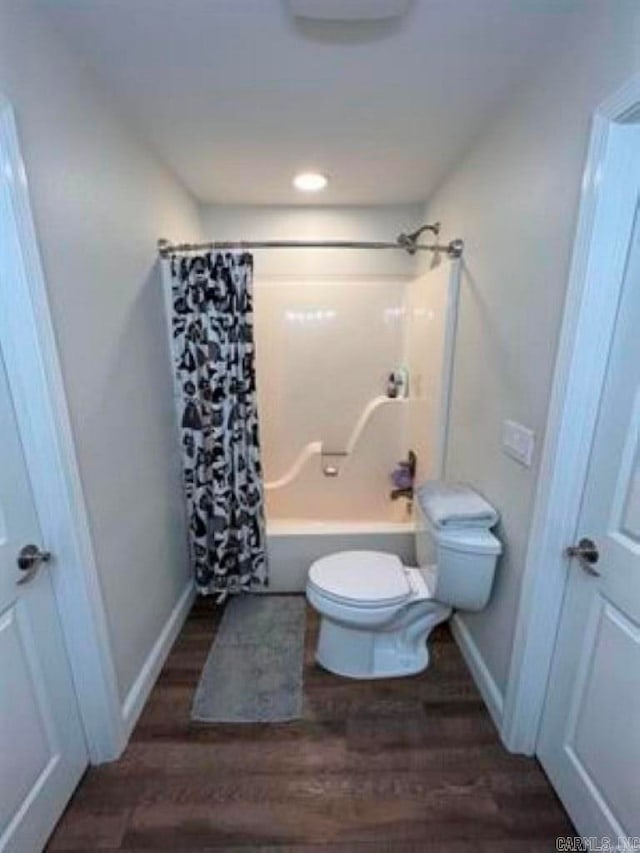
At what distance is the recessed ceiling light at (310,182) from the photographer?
221 centimetres

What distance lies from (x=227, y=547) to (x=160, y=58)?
1.93 metres

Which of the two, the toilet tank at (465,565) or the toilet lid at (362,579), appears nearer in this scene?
the toilet tank at (465,565)

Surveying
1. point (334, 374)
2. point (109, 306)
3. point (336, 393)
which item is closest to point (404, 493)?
point (336, 393)

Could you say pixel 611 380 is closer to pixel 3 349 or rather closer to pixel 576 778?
pixel 576 778

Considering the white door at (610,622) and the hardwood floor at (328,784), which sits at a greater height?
the white door at (610,622)

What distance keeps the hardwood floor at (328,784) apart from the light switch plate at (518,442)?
1023 mm

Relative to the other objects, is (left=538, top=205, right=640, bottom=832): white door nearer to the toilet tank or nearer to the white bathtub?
the toilet tank

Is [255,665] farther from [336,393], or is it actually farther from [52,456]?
[336,393]

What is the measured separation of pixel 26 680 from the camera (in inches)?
47.1

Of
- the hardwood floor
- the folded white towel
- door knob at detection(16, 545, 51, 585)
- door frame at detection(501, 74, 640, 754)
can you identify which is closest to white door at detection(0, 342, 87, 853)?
door knob at detection(16, 545, 51, 585)

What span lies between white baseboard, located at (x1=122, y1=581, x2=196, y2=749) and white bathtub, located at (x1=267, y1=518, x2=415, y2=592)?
0.47 metres

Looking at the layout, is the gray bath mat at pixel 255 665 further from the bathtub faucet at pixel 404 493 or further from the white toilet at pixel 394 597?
the bathtub faucet at pixel 404 493

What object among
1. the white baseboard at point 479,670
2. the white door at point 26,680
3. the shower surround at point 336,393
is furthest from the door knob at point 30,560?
the shower surround at point 336,393

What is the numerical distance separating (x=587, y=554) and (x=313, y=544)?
1439 mm
